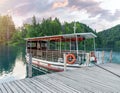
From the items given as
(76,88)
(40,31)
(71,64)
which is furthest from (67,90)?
(40,31)

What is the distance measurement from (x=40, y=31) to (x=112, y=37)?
30.2 metres

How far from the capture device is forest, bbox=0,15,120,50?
59.9m

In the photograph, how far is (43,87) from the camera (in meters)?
6.20

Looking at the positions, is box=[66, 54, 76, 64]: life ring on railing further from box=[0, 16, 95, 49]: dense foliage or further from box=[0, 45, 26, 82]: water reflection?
box=[0, 16, 95, 49]: dense foliage

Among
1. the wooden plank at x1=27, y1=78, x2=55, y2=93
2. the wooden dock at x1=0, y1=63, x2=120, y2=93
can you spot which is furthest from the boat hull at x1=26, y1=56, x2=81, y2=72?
the wooden plank at x1=27, y1=78, x2=55, y2=93

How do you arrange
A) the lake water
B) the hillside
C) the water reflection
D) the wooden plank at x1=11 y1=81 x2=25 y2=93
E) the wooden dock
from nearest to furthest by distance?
the wooden plank at x1=11 y1=81 x2=25 y2=93
the wooden dock
the lake water
the water reflection
the hillside

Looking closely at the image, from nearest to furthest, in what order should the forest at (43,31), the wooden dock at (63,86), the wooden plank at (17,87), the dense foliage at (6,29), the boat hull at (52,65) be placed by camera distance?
1. the wooden plank at (17,87)
2. the wooden dock at (63,86)
3. the boat hull at (52,65)
4. the forest at (43,31)
5. the dense foliage at (6,29)

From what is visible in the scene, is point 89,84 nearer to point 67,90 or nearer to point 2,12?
point 67,90

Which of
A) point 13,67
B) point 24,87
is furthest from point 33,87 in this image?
point 13,67

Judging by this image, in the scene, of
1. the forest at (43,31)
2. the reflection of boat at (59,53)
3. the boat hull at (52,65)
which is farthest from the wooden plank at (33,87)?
the forest at (43,31)

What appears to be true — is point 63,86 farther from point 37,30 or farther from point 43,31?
point 37,30

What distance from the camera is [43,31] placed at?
59.3 metres

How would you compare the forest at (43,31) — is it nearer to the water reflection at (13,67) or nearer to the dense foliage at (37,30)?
the dense foliage at (37,30)

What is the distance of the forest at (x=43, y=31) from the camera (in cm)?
5988
